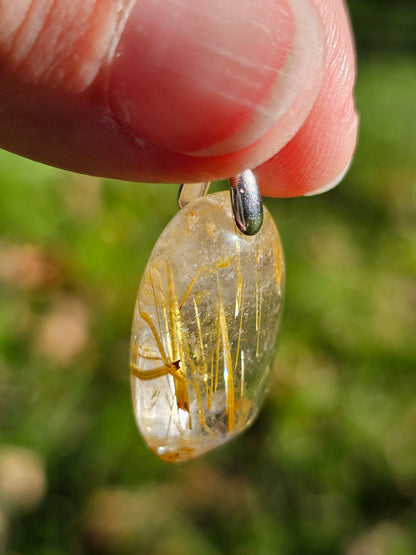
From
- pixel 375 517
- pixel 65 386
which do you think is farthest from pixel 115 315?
pixel 375 517

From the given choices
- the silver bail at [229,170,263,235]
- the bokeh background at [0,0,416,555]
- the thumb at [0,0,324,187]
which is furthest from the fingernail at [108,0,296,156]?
the bokeh background at [0,0,416,555]

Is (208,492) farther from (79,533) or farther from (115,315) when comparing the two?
(115,315)

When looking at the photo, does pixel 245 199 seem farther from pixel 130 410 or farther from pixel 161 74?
pixel 130 410

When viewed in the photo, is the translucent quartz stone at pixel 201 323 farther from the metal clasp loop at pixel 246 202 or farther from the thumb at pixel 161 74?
the thumb at pixel 161 74

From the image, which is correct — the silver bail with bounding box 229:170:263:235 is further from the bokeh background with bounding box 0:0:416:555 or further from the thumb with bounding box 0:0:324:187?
the bokeh background with bounding box 0:0:416:555

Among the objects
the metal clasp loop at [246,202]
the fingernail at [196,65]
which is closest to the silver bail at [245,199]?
the metal clasp loop at [246,202]

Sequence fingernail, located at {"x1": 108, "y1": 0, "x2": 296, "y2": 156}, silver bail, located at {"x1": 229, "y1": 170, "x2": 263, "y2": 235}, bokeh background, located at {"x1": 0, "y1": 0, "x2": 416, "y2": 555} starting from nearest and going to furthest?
1. fingernail, located at {"x1": 108, "y1": 0, "x2": 296, "y2": 156}
2. silver bail, located at {"x1": 229, "y1": 170, "x2": 263, "y2": 235}
3. bokeh background, located at {"x1": 0, "y1": 0, "x2": 416, "y2": 555}
